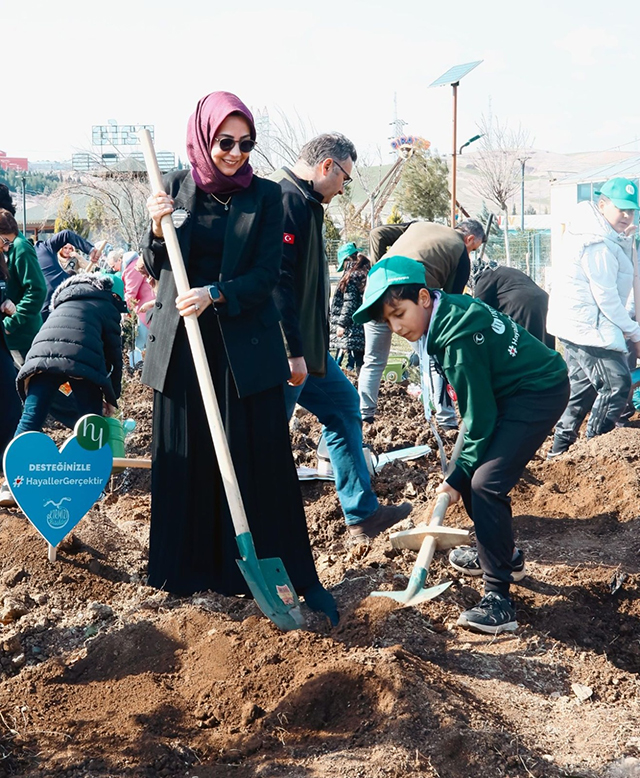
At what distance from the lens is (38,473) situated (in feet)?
12.8

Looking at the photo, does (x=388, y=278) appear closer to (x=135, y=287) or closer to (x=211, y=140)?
(x=211, y=140)

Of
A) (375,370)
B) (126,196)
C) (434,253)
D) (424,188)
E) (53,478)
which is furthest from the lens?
(424,188)

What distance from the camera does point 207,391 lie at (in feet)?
10.7

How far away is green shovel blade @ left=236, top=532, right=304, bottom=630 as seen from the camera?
3.26 metres

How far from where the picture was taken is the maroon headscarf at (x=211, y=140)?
329 cm

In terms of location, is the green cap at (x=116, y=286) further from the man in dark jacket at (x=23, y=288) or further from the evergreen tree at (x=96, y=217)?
the evergreen tree at (x=96, y=217)

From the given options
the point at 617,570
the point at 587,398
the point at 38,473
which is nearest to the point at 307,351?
the point at 38,473

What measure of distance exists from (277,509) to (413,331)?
88 cm

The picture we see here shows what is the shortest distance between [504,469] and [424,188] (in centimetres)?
3263

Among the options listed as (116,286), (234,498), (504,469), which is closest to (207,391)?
(234,498)

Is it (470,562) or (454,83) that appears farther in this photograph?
(454,83)

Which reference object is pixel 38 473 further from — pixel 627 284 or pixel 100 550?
pixel 627 284

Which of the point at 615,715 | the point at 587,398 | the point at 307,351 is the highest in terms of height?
the point at 307,351

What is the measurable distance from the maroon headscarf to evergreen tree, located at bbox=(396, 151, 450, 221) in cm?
3208
